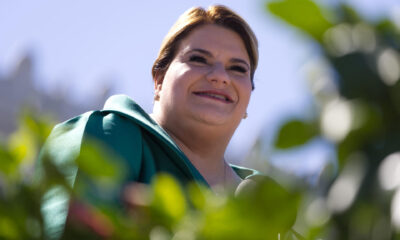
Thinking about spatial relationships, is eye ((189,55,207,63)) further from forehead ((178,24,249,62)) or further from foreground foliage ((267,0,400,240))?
foreground foliage ((267,0,400,240))

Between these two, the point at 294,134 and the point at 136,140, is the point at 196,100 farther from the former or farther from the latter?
the point at 294,134

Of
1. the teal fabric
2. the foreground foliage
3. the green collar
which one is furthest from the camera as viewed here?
the green collar

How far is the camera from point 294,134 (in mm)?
392

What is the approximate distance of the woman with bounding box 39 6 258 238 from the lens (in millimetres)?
1572

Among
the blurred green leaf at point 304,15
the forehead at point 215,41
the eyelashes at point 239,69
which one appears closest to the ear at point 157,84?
the forehead at point 215,41

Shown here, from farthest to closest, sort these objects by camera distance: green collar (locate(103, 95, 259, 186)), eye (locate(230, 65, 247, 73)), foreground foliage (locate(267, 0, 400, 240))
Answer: eye (locate(230, 65, 247, 73)) → green collar (locate(103, 95, 259, 186)) → foreground foliage (locate(267, 0, 400, 240))

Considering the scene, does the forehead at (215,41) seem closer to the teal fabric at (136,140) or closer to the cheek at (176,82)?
the cheek at (176,82)

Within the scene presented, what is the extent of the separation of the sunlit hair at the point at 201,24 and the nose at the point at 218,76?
0.54 ft

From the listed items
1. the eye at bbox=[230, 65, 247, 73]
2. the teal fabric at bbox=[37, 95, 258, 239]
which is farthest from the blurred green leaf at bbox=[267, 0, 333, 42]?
the eye at bbox=[230, 65, 247, 73]

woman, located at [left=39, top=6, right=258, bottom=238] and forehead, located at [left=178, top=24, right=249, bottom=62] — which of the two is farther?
forehead, located at [left=178, top=24, right=249, bottom=62]

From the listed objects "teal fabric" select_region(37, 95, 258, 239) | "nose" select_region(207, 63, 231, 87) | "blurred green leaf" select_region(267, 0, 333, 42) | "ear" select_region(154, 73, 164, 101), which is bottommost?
"teal fabric" select_region(37, 95, 258, 239)

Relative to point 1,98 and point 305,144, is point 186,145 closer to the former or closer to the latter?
point 305,144

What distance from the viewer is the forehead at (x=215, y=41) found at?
73.3 inches

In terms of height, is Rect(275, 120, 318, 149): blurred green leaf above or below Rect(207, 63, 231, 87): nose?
above
